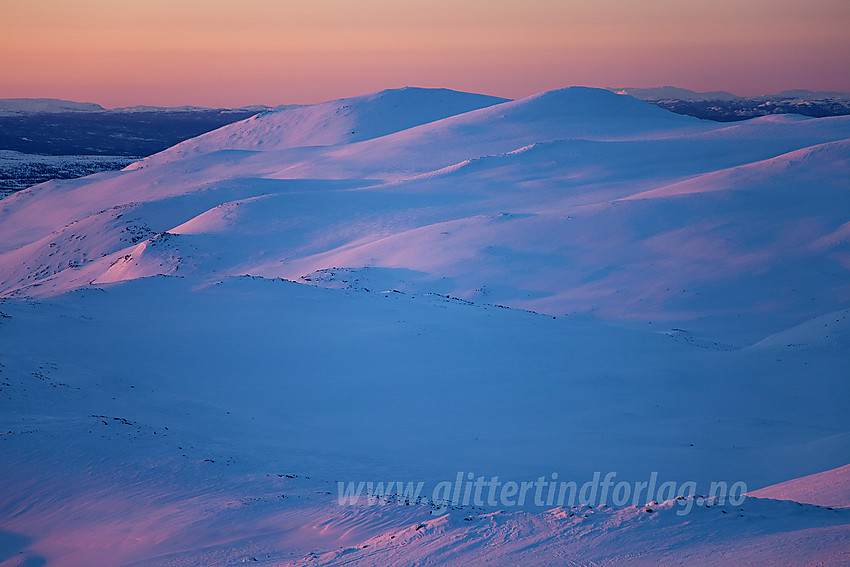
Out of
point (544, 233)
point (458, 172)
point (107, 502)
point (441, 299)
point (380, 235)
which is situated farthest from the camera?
point (458, 172)

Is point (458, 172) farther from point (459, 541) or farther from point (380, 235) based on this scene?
point (459, 541)

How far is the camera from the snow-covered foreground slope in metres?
8.85

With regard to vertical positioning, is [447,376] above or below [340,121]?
below

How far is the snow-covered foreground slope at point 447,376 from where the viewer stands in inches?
348

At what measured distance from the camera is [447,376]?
17.4 meters

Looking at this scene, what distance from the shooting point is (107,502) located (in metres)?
10.1

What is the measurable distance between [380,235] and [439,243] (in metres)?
6.01

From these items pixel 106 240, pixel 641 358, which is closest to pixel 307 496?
pixel 641 358

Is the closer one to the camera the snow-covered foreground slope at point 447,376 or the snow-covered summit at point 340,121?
the snow-covered foreground slope at point 447,376

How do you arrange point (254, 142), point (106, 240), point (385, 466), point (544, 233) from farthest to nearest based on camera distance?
point (254, 142) < point (106, 240) < point (544, 233) < point (385, 466)

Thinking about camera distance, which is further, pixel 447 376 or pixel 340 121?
pixel 340 121

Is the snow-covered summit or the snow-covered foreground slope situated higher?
the snow-covered summit

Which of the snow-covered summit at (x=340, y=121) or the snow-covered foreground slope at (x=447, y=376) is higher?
the snow-covered summit at (x=340, y=121)

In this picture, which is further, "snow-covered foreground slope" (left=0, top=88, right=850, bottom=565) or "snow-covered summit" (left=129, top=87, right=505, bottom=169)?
"snow-covered summit" (left=129, top=87, right=505, bottom=169)
